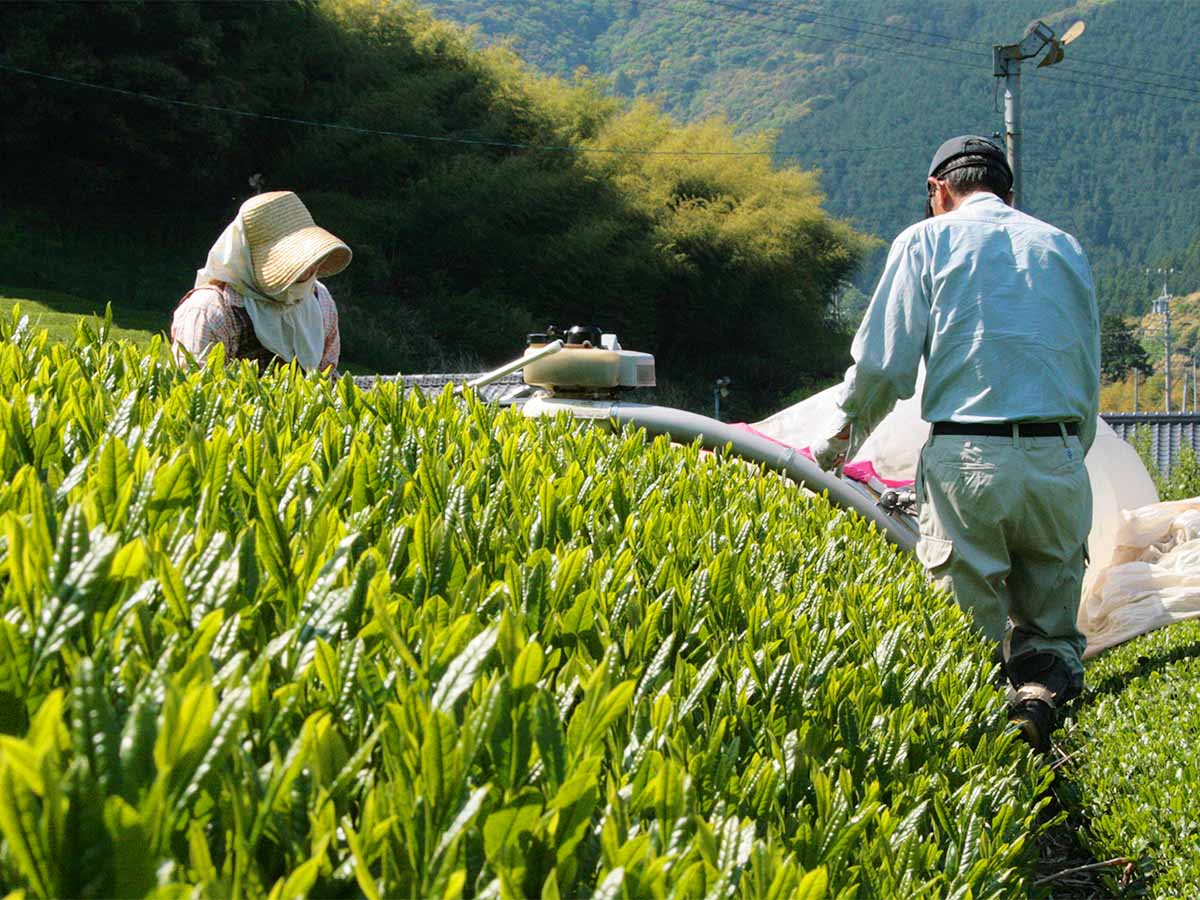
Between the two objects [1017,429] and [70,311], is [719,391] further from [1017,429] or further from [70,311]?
[1017,429]

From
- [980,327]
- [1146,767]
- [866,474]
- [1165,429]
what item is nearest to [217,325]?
[980,327]

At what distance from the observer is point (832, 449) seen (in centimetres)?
429

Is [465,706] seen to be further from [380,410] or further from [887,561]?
[887,561]

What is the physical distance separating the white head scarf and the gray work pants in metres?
2.39

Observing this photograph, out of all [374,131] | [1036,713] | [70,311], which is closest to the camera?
[1036,713]

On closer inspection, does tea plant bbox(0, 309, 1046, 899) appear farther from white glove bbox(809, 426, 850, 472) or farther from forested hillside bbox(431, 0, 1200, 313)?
forested hillside bbox(431, 0, 1200, 313)

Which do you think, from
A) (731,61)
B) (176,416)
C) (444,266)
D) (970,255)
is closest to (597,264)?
(444,266)

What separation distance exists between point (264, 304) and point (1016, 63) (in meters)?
16.9

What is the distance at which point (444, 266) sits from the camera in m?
31.0

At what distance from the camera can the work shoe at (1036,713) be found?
A: 3.99m

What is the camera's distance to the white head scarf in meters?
4.40

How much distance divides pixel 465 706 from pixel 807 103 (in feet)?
502

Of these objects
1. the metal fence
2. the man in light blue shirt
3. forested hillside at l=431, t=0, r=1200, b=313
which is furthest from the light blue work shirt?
forested hillside at l=431, t=0, r=1200, b=313

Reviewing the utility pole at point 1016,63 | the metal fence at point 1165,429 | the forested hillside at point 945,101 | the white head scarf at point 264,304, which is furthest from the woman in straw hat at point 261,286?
the forested hillside at point 945,101
